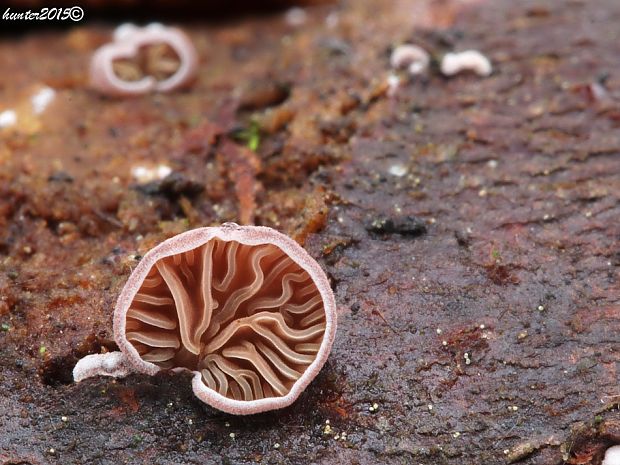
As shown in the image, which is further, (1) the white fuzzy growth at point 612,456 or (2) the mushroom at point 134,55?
(2) the mushroom at point 134,55

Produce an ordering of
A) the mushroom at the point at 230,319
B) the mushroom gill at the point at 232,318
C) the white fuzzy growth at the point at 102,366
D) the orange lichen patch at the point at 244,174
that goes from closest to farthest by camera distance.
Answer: the mushroom at the point at 230,319
the mushroom gill at the point at 232,318
the white fuzzy growth at the point at 102,366
the orange lichen patch at the point at 244,174

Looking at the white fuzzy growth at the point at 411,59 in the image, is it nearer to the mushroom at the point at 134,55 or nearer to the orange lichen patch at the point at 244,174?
the orange lichen patch at the point at 244,174

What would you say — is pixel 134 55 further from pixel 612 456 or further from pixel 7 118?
pixel 612 456

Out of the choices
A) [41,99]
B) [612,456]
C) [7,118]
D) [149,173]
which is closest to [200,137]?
[149,173]

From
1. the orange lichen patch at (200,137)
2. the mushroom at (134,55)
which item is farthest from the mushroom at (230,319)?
the mushroom at (134,55)

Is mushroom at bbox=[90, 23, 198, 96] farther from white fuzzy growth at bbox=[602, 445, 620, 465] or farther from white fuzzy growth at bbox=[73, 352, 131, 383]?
white fuzzy growth at bbox=[602, 445, 620, 465]

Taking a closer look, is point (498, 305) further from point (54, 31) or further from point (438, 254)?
point (54, 31)

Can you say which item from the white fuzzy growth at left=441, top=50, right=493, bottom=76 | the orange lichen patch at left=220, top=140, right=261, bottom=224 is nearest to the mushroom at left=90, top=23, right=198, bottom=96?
the orange lichen patch at left=220, top=140, right=261, bottom=224
